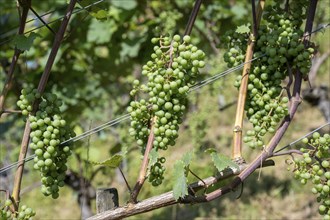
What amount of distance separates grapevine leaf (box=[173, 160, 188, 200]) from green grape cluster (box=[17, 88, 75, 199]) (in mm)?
428

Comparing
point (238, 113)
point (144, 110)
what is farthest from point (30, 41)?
point (238, 113)

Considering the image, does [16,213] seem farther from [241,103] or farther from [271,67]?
[271,67]

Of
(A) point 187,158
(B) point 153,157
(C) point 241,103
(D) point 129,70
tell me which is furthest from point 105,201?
(D) point 129,70

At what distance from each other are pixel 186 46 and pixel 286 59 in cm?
43

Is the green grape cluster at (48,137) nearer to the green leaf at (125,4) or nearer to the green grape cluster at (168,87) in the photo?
the green grape cluster at (168,87)

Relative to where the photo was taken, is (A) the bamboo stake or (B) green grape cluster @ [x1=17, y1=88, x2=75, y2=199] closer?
(B) green grape cluster @ [x1=17, y1=88, x2=75, y2=199]

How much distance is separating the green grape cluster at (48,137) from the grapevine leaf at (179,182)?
16.9 inches

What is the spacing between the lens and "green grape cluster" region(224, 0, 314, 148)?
1.95m

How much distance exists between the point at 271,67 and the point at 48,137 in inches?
Answer: 34.9

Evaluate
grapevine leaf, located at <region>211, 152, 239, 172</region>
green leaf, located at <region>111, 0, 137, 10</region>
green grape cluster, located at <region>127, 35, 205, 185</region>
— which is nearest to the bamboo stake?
grapevine leaf, located at <region>211, 152, 239, 172</region>

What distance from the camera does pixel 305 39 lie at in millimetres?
2035

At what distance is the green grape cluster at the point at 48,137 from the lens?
70.6 inches

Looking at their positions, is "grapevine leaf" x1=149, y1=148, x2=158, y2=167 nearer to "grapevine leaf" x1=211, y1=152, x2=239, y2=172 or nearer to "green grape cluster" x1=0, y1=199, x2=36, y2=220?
"grapevine leaf" x1=211, y1=152, x2=239, y2=172

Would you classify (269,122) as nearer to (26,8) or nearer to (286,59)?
(286,59)
